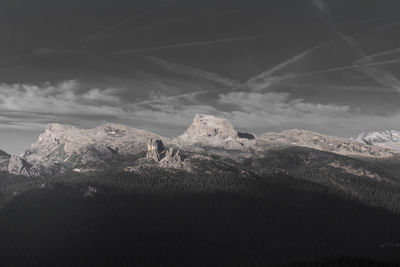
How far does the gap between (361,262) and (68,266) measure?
175 m

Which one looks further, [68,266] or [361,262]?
[68,266]

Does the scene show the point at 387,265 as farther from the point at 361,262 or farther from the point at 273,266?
the point at 273,266

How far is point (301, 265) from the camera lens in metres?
168

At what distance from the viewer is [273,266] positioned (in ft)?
639

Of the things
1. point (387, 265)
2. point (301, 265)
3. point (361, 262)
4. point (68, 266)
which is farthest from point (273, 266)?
point (68, 266)

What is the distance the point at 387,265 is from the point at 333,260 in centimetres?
2650

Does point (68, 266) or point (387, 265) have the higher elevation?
point (387, 265)

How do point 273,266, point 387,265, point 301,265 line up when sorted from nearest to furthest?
1. point 387,265
2. point 301,265
3. point 273,266

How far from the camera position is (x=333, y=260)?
17125cm

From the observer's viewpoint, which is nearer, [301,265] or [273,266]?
[301,265]

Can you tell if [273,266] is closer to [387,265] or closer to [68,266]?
[387,265]

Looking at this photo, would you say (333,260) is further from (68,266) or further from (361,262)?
(68,266)

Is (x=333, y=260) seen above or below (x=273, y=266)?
above

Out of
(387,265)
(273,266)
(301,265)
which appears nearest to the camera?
(387,265)
